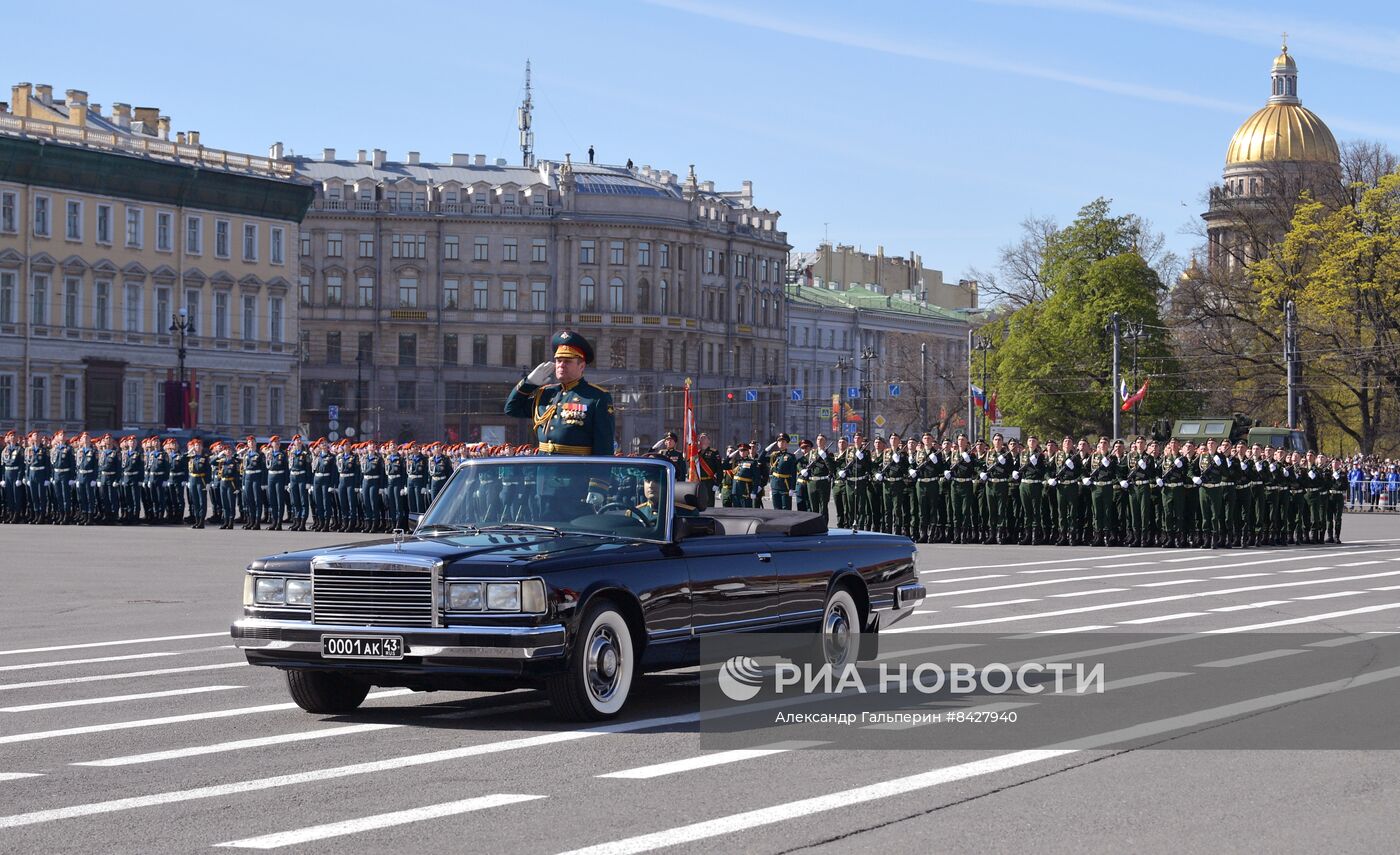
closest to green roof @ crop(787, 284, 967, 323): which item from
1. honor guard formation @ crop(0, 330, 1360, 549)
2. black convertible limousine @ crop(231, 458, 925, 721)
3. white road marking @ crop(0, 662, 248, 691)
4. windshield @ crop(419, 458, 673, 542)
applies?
honor guard formation @ crop(0, 330, 1360, 549)

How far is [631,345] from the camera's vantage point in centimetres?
12675

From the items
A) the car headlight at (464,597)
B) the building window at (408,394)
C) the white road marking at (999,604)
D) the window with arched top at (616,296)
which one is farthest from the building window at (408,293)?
the car headlight at (464,597)

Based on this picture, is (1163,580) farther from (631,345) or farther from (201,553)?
(631,345)

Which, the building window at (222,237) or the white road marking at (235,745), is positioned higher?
the building window at (222,237)

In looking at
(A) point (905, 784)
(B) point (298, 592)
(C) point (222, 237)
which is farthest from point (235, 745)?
(C) point (222, 237)

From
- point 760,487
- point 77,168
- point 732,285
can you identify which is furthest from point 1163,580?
point 732,285

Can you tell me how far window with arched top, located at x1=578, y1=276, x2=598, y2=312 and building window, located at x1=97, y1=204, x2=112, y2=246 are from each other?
45.1m

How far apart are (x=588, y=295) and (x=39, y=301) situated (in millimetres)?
48586

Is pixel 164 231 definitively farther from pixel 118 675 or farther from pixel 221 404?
pixel 118 675

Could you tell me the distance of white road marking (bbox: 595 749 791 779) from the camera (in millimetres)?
9336

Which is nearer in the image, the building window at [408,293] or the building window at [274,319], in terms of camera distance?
the building window at [274,319]

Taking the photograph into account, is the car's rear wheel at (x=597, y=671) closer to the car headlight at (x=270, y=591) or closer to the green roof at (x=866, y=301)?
the car headlight at (x=270, y=591)

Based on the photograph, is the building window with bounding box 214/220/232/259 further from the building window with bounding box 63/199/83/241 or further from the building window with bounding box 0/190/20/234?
the building window with bounding box 0/190/20/234

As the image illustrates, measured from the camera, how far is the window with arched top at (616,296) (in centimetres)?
12594
